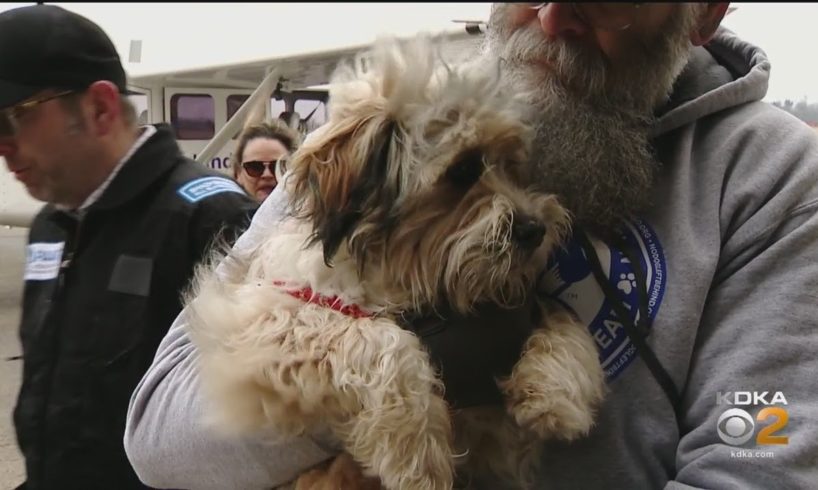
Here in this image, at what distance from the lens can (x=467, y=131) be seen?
170 centimetres

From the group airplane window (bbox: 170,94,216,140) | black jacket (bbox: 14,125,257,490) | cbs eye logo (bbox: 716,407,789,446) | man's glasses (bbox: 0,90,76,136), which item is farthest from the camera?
airplane window (bbox: 170,94,216,140)

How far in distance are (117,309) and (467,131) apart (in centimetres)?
155

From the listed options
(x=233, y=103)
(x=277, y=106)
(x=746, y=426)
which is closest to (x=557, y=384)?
(x=746, y=426)

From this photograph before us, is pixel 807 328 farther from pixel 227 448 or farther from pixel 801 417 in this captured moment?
pixel 227 448

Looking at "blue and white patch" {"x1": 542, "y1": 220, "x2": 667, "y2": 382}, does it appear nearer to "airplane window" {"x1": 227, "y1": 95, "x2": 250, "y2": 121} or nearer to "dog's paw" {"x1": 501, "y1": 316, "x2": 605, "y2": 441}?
"dog's paw" {"x1": 501, "y1": 316, "x2": 605, "y2": 441}

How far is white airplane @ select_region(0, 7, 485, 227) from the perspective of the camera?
34.0ft

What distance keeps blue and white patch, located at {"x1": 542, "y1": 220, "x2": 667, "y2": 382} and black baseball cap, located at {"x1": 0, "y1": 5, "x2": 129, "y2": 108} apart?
201 cm

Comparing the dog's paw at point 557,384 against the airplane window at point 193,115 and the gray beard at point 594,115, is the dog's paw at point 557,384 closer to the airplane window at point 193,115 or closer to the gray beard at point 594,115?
the gray beard at point 594,115

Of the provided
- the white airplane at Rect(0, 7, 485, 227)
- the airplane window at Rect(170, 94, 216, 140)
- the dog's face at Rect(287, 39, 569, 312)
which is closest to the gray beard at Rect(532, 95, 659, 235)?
the dog's face at Rect(287, 39, 569, 312)

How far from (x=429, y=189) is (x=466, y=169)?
11cm

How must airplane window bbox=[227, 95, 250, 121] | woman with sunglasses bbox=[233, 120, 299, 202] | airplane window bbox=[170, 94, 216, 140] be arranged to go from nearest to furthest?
woman with sunglasses bbox=[233, 120, 299, 202]
airplane window bbox=[170, 94, 216, 140]
airplane window bbox=[227, 95, 250, 121]

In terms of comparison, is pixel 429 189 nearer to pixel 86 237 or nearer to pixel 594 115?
pixel 594 115

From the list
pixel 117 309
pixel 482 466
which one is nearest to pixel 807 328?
pixel 482 466

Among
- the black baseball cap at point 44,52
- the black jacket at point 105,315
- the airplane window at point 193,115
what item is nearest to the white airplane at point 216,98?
the airplane window at point 193,115
